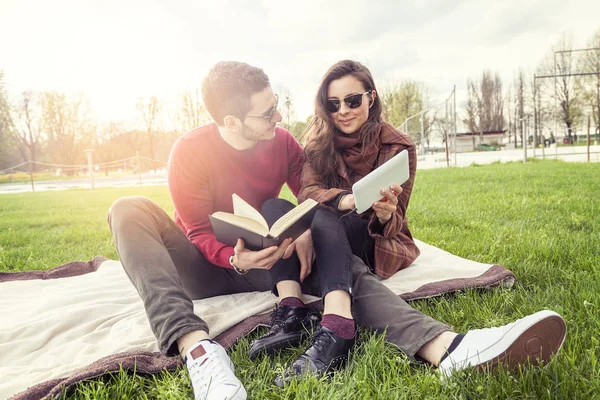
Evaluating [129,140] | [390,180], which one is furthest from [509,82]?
[390,180]

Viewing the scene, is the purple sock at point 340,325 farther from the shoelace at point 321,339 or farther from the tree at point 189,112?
the tree at point 189,112

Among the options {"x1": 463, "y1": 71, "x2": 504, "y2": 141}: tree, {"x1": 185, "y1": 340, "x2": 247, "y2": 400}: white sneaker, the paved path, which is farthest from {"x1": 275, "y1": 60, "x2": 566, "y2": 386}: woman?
{"x1": 463, "y1": 71, "x2": 504, "y2": 141}: tree

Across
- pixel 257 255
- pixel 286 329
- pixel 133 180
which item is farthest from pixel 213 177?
pixel 133 180

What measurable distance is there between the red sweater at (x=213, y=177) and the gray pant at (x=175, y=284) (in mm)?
133

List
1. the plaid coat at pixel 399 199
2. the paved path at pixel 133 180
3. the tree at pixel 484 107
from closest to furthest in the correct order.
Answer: the plaid coat at pixel 399 199 < the paved path at pixel 133 180 < the tree at pixel 484 107

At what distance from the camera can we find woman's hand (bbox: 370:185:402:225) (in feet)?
6.07

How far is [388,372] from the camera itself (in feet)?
4.83

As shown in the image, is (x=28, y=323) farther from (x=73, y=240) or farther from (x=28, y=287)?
(x=73, y=240)

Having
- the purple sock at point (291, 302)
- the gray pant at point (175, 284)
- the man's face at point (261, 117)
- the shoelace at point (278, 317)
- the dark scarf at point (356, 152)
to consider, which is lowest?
the shoelace at point (278, 317)

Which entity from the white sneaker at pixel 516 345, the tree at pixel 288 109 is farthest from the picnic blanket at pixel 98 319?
the tree at pixel 288 109

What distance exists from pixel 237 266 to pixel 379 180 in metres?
0.74

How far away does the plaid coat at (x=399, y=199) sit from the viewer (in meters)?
2.18

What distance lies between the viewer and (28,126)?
21.0 metres

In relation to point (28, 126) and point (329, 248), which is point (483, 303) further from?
point (28, 126)
